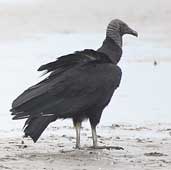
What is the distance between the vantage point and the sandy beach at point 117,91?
21.3 feet

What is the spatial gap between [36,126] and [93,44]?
10.8 m

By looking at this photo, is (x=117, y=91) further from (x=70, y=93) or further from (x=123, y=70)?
(x=70, y=93)

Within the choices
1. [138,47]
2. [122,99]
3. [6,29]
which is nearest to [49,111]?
[122,99]

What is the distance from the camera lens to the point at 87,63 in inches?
271

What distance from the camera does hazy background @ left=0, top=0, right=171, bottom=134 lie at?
10180 mm

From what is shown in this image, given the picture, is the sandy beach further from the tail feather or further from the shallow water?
the tail feather

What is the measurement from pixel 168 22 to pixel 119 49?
1345cm

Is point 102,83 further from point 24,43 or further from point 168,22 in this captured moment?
point 168,22

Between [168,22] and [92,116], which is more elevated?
[168,22]

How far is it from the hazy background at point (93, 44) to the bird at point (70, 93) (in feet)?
6.90

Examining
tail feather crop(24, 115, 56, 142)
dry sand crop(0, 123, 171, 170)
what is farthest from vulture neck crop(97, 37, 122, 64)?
tail feather crop(24, 115, 56, 142)

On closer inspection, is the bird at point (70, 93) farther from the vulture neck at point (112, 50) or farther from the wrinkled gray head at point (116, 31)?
the wrinkled gray head at point (116, 31)

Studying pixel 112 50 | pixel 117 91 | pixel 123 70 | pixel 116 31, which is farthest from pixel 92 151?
pixel 123 70

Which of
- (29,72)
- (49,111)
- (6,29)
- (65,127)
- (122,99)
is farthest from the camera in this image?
(6,29)
